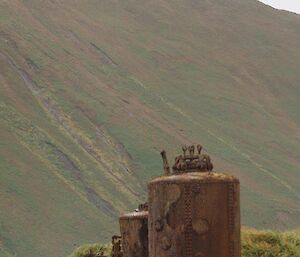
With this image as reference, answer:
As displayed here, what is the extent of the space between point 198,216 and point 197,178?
34 cm

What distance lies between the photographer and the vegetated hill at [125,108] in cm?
6906

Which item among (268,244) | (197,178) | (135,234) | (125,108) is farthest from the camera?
(125,108)

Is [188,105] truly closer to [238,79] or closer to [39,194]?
[238,79]

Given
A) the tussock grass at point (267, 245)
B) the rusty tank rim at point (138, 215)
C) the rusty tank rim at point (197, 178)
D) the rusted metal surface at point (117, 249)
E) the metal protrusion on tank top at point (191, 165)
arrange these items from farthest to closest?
1. the tussock grass at point (267, 245)
2. the rusted metal surface at point (117, 249)
3. the rusty tank rim at point (138, 215)
4. the metal protrusion on tank top at point (191, 165)
5. the rusty tank rim at point (197, 178)

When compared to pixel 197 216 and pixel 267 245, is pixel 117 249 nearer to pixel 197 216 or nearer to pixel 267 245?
pixel 197 216

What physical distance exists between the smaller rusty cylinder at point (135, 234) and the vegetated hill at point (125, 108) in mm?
44634

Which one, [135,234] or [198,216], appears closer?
[198,216]

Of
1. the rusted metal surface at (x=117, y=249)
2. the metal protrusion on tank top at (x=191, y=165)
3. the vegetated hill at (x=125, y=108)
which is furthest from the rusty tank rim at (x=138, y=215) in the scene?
the vegetated hill at (x=125, y=108)

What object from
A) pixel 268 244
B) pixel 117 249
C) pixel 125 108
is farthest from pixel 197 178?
pixel 125 108

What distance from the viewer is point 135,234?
41.4 ft

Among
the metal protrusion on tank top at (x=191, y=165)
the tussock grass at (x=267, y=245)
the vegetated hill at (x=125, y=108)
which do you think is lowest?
the tussock grass at (x=267, y=245)

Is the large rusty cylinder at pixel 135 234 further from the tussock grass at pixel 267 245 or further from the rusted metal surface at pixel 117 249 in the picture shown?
the tussock grass at pixel 267 245

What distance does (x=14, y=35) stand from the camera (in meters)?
94.2

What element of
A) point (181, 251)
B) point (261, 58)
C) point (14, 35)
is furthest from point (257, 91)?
point (181, 251)
